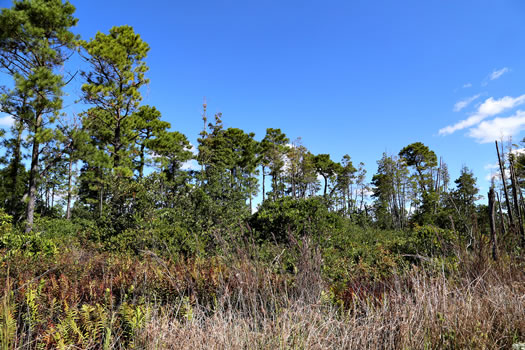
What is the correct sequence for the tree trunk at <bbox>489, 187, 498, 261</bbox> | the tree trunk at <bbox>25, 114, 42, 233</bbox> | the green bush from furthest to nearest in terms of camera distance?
1. the tree trunk at <bbox>25, 114, 42, 233</bbox>
2. the green bush
3. the tree trunk at <bbox>489, 187, 498, 261</bbox>

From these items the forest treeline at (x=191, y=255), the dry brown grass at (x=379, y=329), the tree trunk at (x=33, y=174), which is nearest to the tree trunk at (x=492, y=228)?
the forest treeline at (x=191, y=255)

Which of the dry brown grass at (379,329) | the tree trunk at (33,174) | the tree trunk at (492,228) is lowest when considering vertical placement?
the dry brown grass at (379,329)

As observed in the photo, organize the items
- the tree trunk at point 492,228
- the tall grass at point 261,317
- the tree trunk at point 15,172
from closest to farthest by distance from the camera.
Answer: the tall grass at point 261,317, the tree trunk at point 492,228, the tree trunk at point 15,172

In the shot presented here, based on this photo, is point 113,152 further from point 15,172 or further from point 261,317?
point 261,317

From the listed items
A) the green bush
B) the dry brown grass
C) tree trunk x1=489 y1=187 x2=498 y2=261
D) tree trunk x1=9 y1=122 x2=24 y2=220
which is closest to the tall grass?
the dry brown grass

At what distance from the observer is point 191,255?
6.17m

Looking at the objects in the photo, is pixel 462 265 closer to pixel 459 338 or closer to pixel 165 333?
pixel 459 338

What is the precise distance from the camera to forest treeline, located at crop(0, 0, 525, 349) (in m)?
2.31

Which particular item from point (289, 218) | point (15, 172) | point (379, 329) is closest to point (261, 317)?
point (379, 329)

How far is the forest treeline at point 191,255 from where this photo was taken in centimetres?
231

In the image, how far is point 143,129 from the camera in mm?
18891

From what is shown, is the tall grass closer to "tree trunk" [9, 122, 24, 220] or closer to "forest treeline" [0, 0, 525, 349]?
"forest treeline" [0, 0, 525, 349]

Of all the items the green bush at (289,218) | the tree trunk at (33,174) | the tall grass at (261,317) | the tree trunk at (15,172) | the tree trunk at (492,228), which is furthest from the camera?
the tree trunk at (15,172)

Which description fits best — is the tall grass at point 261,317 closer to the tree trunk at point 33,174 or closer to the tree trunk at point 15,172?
the tree trunk at point 33,174
